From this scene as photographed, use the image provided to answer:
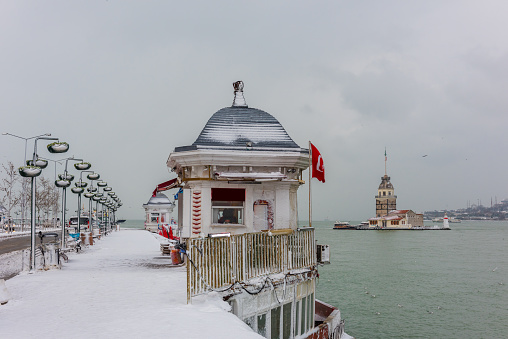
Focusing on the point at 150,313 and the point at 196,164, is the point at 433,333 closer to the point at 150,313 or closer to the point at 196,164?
the point at 196,164

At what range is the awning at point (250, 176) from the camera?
18781 mm

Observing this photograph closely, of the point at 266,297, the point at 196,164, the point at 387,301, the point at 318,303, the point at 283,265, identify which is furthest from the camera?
the point at 387,301

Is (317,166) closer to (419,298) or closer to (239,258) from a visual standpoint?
(239,258)

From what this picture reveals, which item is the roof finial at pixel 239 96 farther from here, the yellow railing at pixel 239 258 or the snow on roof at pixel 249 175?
the yellow railing at pixel 239 258

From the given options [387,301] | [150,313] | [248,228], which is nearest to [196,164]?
[248,228]

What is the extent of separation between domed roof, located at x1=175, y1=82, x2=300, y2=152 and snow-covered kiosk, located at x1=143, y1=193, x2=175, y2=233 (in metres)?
70.7

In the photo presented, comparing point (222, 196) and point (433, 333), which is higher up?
point (222, 196)

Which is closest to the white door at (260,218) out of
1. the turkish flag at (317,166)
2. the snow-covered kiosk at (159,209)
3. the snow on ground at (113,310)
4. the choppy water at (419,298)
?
the turkish flag at (317,166)

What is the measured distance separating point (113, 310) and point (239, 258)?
349cm

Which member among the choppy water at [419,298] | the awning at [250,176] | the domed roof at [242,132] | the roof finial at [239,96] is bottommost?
the choppy water at [419,298]

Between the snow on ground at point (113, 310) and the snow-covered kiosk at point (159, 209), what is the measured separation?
74.7 metres

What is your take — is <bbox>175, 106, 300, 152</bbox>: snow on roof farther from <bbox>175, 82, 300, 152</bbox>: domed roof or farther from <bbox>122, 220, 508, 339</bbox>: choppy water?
<bbox>122, 220, 508, 339</bbox>: choppy water

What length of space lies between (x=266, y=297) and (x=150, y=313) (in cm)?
403

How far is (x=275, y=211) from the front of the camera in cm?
1978
